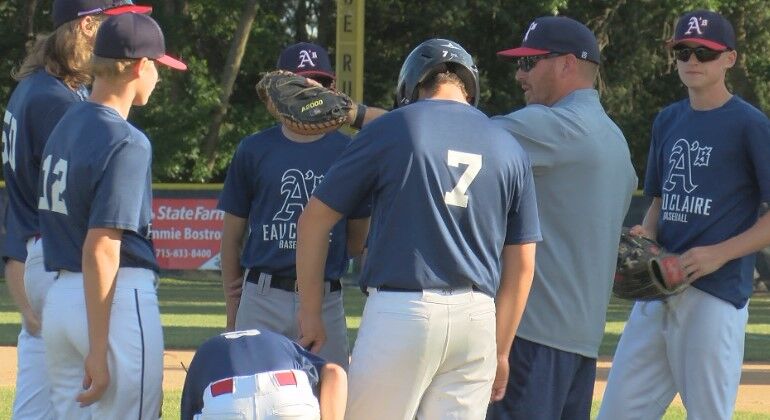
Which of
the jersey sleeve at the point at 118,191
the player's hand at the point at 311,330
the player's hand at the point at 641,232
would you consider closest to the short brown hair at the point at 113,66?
the jersey sleeve at the point at 118,191

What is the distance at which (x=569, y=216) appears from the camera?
193 inches

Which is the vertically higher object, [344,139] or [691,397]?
[344,139]

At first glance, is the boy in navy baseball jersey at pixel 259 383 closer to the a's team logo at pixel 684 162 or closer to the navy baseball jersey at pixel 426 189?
the navy baseball jersey at pixel 426 189

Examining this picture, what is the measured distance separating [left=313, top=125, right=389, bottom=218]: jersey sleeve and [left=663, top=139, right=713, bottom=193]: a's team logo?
1988mm

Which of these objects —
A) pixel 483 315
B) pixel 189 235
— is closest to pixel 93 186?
pixel 483 315

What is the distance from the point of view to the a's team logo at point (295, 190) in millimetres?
5938

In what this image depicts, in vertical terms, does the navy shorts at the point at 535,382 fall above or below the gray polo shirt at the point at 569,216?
below

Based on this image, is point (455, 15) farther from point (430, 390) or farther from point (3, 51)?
point (430, 390)

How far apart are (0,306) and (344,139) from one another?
508 inches

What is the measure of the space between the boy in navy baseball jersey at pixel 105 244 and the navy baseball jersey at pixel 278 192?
1.50 meters

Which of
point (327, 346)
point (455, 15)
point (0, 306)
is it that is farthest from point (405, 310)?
point (455, 15)

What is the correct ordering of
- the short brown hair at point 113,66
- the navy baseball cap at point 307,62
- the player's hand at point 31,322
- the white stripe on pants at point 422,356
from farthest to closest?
the navy baseball cap at point 307,62 → the player's hand at point 31,322 → the short brown hair at point 113,66 → the white stripe on pants at point 422,356

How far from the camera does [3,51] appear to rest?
36344 mm

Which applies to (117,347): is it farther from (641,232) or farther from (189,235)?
(189,235)
